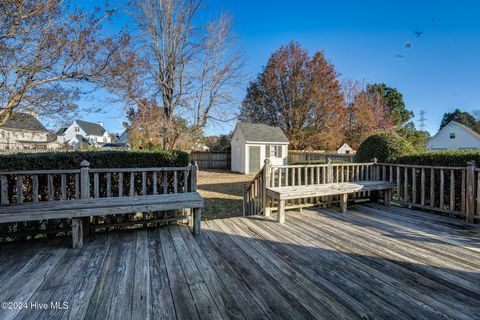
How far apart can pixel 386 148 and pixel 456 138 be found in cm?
2437

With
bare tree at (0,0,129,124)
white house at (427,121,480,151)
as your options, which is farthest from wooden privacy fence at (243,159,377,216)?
white house at (427,121,480,151)

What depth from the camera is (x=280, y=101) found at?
22.8 metres

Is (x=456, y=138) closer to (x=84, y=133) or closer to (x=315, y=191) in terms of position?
(x=315, y=191)

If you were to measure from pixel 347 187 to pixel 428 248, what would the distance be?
6.15 ft

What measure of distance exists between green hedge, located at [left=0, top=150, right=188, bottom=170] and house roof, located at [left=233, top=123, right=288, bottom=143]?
12.0 m

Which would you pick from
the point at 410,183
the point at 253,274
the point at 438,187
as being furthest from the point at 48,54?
the point at 438,187

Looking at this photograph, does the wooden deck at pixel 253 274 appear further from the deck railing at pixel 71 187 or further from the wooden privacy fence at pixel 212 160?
the wooden privacy fence at pixel 212 160

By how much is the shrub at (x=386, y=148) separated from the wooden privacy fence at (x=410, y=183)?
0.41 metres

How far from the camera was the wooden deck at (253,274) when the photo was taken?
69.7 inches

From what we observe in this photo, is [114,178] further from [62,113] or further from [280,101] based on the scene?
[280,101]

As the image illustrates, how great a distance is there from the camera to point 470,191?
3.97 metres

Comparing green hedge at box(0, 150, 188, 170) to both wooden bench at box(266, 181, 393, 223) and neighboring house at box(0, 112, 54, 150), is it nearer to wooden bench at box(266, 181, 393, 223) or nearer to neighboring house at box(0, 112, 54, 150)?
wooden bench at box(266, 181, 393, 223)

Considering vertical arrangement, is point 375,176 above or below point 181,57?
below

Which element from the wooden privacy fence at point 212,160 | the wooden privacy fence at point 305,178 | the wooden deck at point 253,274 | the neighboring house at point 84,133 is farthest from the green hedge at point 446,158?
the neighboring house at point 84,133
